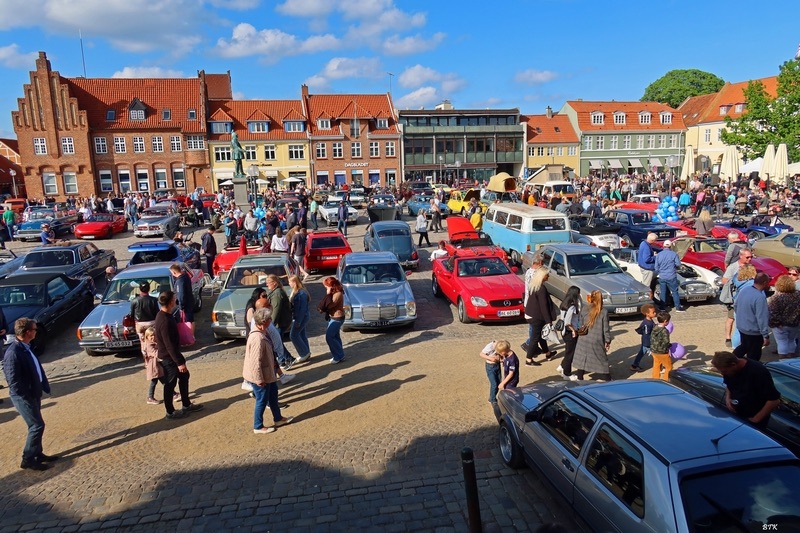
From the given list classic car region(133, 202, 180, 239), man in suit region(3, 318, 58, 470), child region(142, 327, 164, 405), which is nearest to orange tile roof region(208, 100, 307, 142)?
classic car region(133, 202, 180, 239)

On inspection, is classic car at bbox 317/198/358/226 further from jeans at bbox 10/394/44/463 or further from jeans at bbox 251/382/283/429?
jeans at bbox 10/394/44/463

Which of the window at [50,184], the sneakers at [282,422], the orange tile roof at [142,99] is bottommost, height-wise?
the sneakers at [282,422]

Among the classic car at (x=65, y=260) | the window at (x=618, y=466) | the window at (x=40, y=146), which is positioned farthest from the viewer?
the window at (x=40, y=146)

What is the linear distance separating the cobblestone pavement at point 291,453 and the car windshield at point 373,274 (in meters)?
2.49

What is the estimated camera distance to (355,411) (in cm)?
808

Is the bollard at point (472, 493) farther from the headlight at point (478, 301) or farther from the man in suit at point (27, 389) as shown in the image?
the headlight at point (478, 301)

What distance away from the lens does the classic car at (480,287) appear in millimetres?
12258

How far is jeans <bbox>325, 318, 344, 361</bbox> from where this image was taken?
9953 millimetres

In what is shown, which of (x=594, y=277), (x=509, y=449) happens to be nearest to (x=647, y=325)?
(x=509, y=449)

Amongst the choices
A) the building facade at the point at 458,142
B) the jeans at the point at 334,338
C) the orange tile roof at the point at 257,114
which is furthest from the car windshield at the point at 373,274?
the building facade at the point at 458,142

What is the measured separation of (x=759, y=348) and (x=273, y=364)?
7.14 meters

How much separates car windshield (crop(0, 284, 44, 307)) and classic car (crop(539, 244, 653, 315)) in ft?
38.9

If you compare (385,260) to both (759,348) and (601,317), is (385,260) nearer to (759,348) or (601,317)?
(601,317)

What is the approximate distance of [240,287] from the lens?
492 inches
